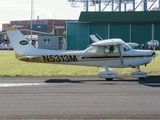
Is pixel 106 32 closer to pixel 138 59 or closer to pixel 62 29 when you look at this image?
pixel 138 59

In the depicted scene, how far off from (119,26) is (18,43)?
168ft

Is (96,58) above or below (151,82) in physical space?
above

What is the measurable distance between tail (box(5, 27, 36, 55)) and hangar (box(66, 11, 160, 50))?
50034 mm

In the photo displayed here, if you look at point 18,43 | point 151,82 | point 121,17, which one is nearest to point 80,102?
point 151,82

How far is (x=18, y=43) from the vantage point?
64.3 ft

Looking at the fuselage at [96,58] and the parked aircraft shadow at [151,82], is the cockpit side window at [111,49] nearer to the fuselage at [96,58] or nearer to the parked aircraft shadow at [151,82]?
the fuselage at [96,58]

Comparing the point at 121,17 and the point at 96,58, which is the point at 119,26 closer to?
the point at 121,17

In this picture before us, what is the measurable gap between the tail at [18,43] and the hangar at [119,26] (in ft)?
164

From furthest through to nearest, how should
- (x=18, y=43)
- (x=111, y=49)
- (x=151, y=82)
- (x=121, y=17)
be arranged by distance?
(x=121, y=17) → (x=18, y=43) → (x=111, y=49) → (x=151, y=82)

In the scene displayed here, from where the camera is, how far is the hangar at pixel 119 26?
68938 millimetres

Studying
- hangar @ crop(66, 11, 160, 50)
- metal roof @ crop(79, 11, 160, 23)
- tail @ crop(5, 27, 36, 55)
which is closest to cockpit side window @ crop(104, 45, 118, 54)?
tail @ crop(5, 27, 36, 55)

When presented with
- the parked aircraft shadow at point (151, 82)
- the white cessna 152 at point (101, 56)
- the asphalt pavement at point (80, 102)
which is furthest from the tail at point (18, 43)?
the parked aircraft shadow at point (151, 82)

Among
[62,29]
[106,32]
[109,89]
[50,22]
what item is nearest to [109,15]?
[106,32]

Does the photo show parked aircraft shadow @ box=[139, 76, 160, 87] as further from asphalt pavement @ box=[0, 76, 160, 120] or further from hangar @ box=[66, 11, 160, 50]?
hangar @ box=[66, 11, 160, 50]
